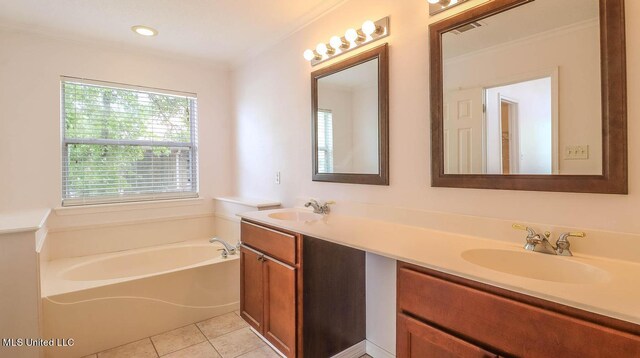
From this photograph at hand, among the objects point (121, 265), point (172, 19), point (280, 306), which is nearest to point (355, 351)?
point (280, 306)

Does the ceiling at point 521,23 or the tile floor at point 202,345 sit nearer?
the ceiling at point 521,23

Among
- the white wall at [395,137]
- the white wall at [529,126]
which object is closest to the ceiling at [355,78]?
the white wall at [395,137]

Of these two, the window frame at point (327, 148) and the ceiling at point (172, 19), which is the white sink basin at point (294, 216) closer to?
the window frame at point (327, 148)

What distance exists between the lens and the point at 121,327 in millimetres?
2162

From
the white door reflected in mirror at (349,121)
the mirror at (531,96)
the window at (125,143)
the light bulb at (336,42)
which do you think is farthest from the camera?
the window at (125,143)

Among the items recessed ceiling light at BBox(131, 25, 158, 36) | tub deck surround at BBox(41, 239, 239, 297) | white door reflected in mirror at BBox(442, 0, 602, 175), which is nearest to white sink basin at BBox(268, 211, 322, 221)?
tub deck surround at BBox(41, 239, 239, 297)

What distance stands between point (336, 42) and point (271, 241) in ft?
4.38

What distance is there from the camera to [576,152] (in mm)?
1203

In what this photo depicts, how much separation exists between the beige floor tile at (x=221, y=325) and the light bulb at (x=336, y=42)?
6.94ft

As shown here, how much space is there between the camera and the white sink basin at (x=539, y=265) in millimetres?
1084

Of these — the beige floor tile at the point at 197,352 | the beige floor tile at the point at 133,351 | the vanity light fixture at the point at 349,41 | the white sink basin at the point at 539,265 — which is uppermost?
the vanity light fixture at the point at 349,41

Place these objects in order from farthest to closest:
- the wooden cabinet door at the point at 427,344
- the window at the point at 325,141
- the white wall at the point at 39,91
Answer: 1. the white wall at the point at 39,91
2. the window at the point at 325,141
3. the wooden cabinet door at the point at 427,344

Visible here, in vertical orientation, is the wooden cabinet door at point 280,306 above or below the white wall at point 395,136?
below

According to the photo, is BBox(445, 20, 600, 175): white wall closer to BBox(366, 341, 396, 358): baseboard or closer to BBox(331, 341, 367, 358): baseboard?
BBox(366, 341, 396, 358): baseboard
